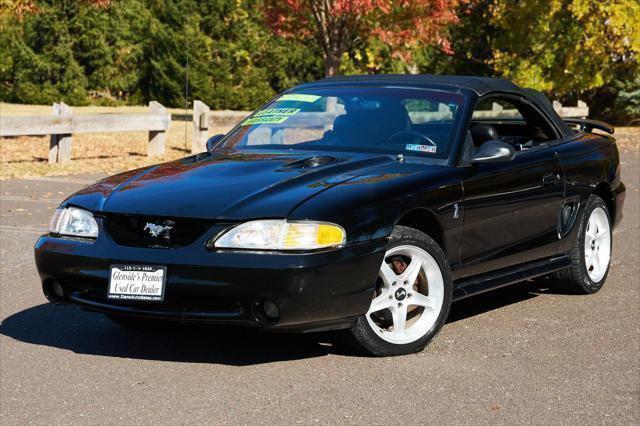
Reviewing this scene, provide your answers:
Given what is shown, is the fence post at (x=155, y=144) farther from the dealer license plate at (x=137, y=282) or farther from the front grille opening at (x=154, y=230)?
the dealer license plate at (x=137, y=282)

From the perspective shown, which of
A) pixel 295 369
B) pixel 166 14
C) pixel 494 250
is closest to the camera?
pixel 295 369

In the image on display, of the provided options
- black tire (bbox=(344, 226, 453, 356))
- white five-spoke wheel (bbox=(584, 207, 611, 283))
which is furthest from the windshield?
white five-spoke wheel (bbox=(584, 207, 611, 283))

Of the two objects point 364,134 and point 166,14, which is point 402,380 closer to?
point 364,134

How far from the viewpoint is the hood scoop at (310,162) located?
624cm

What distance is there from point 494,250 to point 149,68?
2984cm

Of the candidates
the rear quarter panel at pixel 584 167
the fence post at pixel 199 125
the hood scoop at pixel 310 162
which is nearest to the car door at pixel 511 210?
the rear quarter panel at pixel 584 167

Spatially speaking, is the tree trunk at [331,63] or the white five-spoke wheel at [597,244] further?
the tree trunk at [331,63]

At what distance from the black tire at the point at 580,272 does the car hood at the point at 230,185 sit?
6.30 ft

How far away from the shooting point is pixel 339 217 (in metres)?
5.61

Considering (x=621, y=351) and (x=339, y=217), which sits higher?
(x=339, y=217)

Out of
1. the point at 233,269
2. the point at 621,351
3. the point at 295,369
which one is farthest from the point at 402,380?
the point at 621,351

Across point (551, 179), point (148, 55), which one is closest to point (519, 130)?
point (551, 179)

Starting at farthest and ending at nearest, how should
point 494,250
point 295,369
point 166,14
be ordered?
point 166,14, point 494,250, point 295,369

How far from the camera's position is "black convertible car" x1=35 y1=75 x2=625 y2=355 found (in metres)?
5.55
